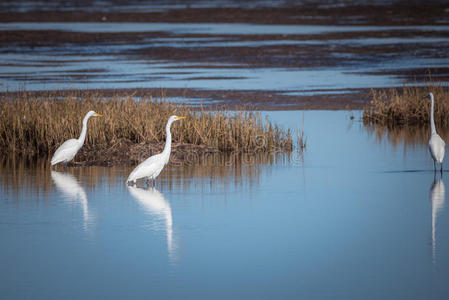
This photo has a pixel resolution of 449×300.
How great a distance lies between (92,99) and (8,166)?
3384 millimetres

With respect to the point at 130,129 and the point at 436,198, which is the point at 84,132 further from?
the point at 436,198

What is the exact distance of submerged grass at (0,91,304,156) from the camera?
1546 cm

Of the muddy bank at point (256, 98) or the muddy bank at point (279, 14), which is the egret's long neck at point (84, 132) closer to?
the muddy bank at point (256, 98)

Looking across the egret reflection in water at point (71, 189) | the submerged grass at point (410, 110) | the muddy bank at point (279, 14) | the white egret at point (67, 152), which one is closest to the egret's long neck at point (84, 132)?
the white egret at point (67, 152)

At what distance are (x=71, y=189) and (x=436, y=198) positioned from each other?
5072 millimetres

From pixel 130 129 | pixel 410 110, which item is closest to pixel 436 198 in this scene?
pixel 130 129

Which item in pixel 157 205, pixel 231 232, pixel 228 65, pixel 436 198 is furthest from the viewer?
pixel 228 65

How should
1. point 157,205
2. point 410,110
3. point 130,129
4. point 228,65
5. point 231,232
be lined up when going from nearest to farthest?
1. point 231,232
2. point 157,205
3. point 130,129
4. point 410,110
5. point 228,65

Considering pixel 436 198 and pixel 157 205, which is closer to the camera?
pixel 157 205

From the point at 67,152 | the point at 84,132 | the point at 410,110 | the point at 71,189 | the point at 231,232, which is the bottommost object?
the point at 231,232

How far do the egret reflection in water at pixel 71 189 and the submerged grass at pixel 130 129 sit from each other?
2155mm

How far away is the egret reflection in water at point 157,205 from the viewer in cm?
866

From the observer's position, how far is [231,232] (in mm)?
8914

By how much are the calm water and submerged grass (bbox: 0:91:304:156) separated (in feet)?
4.64
